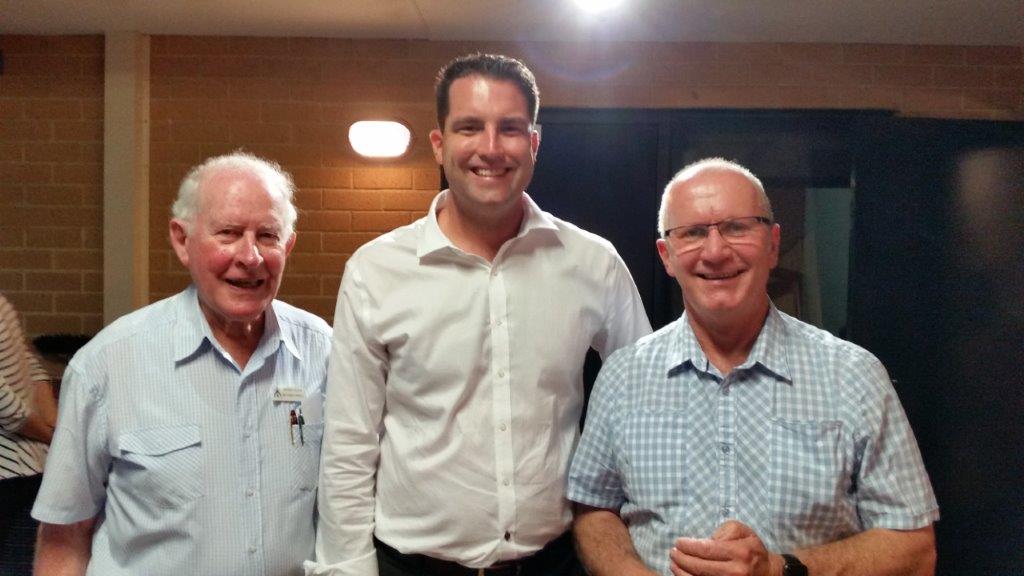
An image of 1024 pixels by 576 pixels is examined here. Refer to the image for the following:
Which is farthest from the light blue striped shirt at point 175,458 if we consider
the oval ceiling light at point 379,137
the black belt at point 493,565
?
the oval ceiling light at point 379,137

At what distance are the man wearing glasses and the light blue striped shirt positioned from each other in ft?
2.21

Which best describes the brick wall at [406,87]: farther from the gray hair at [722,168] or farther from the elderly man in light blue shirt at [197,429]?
the gray hair at [722,168]

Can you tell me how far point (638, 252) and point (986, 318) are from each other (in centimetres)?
169

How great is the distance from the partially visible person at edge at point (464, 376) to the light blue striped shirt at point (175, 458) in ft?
0.43

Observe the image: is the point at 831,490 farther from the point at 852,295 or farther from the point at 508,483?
the point at 852,295

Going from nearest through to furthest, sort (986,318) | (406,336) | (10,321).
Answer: (406,336) < (10,321) < (986,318)

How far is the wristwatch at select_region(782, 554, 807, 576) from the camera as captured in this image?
150cm

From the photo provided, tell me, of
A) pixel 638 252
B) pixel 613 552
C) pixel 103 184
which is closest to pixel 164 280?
pixel 103 184

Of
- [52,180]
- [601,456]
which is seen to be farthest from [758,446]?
[52,180]

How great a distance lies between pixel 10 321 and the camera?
2578 millimetres

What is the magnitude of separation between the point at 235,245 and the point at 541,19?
2445 mm

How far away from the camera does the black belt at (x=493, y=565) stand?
5.96 ft

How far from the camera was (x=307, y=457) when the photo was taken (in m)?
1.85

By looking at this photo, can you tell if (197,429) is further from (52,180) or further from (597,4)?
(52,180)
